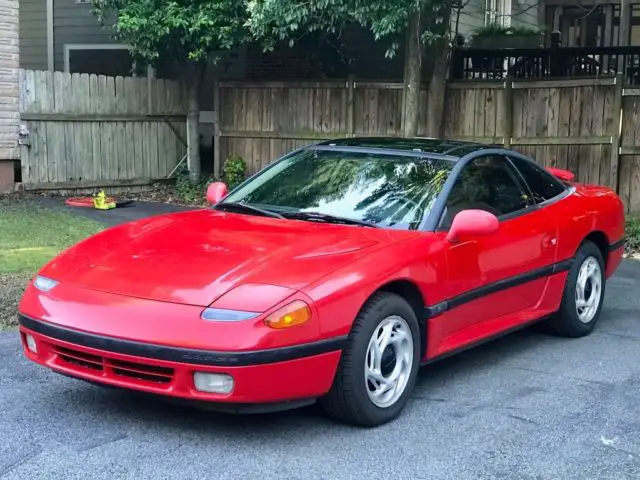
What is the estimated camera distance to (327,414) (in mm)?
4262

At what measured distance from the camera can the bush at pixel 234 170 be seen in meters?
14.0

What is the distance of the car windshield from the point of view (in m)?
4.98

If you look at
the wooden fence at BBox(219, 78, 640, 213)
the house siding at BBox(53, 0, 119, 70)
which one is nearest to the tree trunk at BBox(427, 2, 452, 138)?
the wooden fence at BBox(219, 78, 640, 213)

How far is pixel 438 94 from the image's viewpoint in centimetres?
1245

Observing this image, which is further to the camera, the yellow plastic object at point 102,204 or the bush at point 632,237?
the yellow plastic object at point 102,204

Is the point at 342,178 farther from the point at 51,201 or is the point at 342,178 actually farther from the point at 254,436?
the point at 51,201

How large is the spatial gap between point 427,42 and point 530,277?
6667 millimetres

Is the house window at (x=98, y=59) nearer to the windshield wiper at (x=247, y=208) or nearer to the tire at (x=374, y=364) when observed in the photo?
the windshield wiper at (x=247, y=208)

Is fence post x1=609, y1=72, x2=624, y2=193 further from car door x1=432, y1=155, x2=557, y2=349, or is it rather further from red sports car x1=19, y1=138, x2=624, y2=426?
car door x1=432, y1=155, x2=557, y2=349

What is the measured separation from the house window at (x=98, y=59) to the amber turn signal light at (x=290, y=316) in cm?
1413

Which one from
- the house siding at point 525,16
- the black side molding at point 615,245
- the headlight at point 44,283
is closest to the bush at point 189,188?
the house siding at point 525,16

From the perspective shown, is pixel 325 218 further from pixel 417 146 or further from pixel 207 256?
pixel 417 146

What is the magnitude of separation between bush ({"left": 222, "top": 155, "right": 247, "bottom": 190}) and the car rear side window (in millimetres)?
8323

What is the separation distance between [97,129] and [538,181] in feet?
30.3
